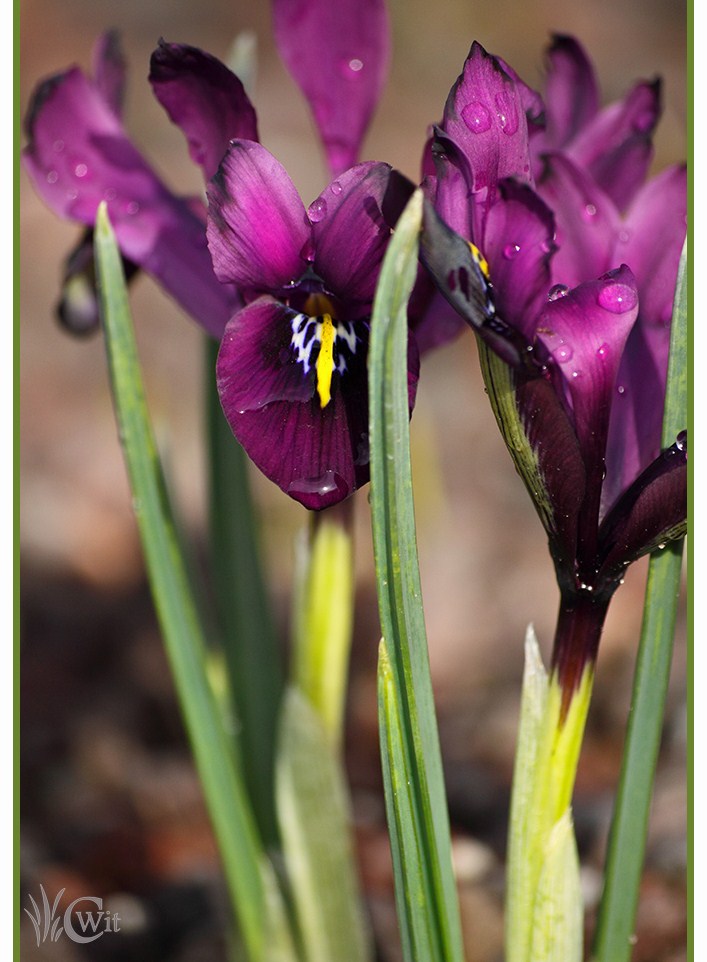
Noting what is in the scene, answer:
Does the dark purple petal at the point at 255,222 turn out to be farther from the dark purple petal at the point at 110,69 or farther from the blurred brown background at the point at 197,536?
the blurred brown background at the point at 197,536

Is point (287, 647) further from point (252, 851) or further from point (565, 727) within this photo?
point (565, 727)

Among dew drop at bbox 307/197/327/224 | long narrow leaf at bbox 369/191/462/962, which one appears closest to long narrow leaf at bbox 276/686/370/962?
long narrow leaf at bbox 369/191/462/962

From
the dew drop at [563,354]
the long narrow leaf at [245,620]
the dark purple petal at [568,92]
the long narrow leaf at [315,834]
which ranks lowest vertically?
the long narrow leaf at [315,834]

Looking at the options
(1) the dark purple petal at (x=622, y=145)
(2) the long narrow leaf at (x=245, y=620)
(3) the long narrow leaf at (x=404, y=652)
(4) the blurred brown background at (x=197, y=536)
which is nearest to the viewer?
(3) the long narrow leaf at (x=404, y=652)

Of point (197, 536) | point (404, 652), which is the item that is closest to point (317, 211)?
point (404, 652)

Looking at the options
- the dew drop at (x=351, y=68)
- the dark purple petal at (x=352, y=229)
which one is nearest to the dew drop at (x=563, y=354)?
the dark purple petal at (x=352, y=229)

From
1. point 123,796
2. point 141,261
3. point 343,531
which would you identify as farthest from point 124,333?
point 123,796

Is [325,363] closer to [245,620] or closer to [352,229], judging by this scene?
[352,229]
